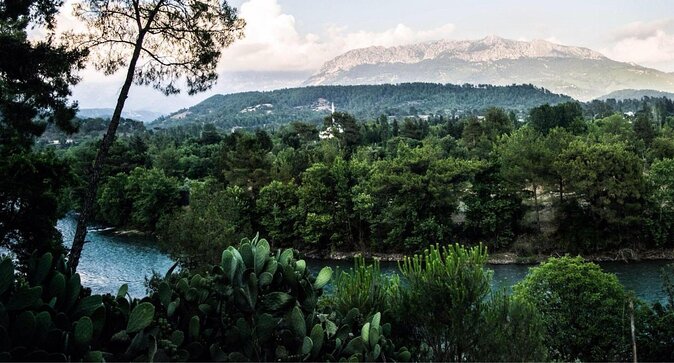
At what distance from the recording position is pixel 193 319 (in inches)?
211

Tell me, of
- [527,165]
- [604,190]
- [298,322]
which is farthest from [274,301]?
[604,190]

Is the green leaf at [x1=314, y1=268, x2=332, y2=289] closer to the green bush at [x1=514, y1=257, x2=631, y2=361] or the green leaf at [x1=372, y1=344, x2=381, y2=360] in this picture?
the green leaf at [x1=372, y1=344, x2=381, y2=360]

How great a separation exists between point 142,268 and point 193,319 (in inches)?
1191

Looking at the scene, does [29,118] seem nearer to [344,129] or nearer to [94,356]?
[94,356]

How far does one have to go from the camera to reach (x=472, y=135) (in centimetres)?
6291

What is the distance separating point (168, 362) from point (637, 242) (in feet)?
114

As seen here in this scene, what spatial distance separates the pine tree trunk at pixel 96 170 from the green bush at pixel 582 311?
1132 centimetres

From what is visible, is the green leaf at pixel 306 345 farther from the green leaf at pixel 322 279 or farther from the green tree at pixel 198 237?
the green tree at pixel 198 237

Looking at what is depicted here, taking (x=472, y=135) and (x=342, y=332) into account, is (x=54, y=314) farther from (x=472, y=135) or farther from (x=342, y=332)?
(x=472, y=135)

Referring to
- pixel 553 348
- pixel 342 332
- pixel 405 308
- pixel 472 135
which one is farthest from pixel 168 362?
pixel 472 135

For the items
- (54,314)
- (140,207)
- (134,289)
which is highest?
(54,314)

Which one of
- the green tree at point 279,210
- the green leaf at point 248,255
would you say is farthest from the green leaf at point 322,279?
the green tree at point 279,210

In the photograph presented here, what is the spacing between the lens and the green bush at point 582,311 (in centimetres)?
1510

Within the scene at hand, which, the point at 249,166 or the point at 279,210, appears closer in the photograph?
the point at 279,210
